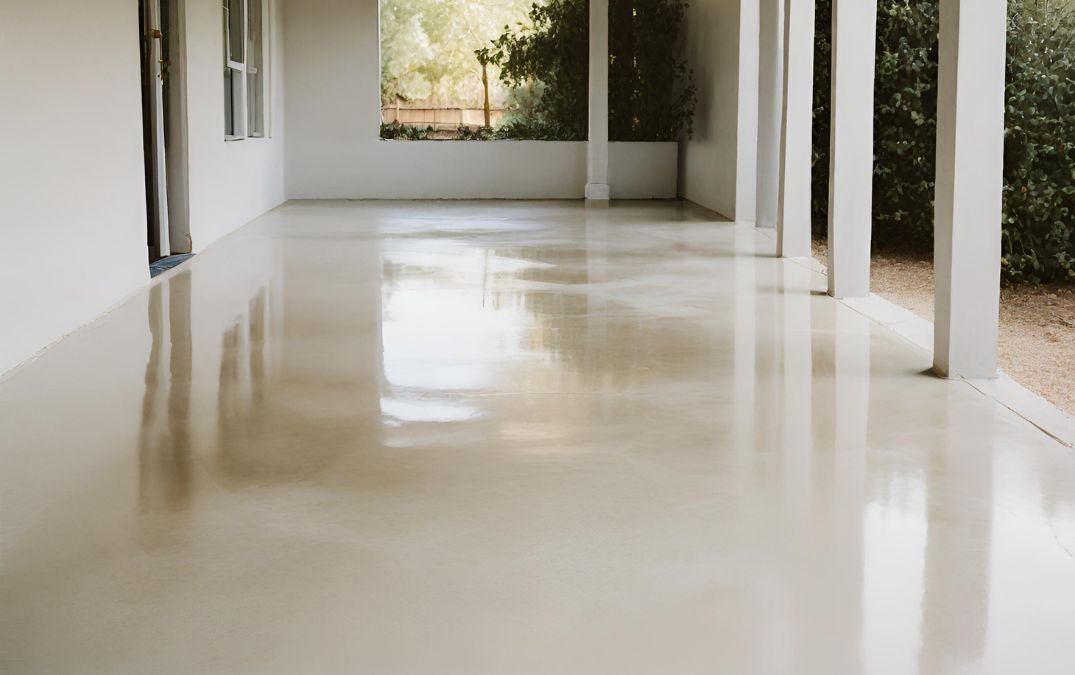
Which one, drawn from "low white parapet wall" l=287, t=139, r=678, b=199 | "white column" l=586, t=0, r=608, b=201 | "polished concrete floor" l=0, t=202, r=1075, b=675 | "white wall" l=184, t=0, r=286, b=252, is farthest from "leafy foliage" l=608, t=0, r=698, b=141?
"polished concrete floor" l=0, t=202, r=1075, b=675

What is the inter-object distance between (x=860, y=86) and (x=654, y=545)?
4687mm

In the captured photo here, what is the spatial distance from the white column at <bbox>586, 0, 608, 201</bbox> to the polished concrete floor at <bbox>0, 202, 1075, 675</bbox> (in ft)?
27.2

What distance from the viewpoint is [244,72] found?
1128 centimetres

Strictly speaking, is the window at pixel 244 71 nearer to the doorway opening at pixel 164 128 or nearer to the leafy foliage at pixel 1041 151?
→ the doorway opening at pixel 164 128

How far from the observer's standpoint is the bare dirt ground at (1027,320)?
616 cm

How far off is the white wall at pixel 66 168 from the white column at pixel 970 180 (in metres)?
3.65

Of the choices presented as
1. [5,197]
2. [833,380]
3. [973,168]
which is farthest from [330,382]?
[973,168]

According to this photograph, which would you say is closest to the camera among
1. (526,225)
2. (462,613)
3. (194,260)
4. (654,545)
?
(462,613)

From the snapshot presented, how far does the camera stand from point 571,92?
14.9 m

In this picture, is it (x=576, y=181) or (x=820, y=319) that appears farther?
(x=576, y=181)

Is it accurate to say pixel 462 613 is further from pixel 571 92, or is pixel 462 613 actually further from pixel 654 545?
pixel 571 92

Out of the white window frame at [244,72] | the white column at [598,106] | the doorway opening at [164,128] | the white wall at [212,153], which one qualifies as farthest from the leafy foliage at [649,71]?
the doorway opening at [164,128]

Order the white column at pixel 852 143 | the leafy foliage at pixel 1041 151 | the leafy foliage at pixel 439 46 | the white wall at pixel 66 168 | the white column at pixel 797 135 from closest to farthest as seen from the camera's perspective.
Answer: the white wall at pixel 66 168 < the white column at pixel 852 143 < the leafy foliage at pixel 1041 151 < the white column at pixel 797 135 < the leafy foliage at pixel 439 46

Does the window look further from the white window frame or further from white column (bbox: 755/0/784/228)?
white column (bbox: 755/0/784/228)
